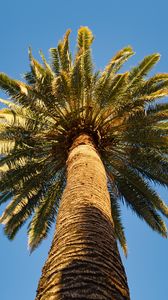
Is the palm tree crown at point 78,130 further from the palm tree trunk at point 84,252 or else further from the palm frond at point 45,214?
the palm tree trunk at point 84,252

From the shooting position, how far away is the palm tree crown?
34.8 ft

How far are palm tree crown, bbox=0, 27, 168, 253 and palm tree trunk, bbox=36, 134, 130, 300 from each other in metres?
3.96

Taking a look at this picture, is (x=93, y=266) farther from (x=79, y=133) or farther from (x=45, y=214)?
(x=45, y=214)

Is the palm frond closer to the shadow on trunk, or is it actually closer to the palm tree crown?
the palm tree crown

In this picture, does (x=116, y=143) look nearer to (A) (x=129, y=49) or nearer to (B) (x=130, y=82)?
(B) (x=130, y=82)

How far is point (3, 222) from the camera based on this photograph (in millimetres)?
12406

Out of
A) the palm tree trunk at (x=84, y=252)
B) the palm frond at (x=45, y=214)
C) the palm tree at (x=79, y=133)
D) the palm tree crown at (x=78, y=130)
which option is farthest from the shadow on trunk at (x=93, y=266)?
the palm frond at (x=45, y=214)

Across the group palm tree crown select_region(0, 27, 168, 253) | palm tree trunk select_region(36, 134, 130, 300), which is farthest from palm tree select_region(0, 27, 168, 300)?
palm tree trunk select_region(36, 134, 130, 300)

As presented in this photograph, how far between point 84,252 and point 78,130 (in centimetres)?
628

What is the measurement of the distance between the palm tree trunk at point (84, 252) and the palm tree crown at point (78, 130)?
396 cm

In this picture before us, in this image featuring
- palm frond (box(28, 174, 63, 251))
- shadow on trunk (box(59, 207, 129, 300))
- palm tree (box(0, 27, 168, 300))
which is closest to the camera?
shadow on trunk (box(59, 207, 129, 300))

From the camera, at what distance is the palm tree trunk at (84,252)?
3.59m

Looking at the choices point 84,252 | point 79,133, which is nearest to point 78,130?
point 79,133

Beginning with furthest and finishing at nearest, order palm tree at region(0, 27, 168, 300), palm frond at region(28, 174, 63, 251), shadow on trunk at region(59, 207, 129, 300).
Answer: palm frond at region(28, 174, 63, 251), palm tree at region(0, 27, 168, 300), shadow on trunk at region(59, 207, 129, 300)
